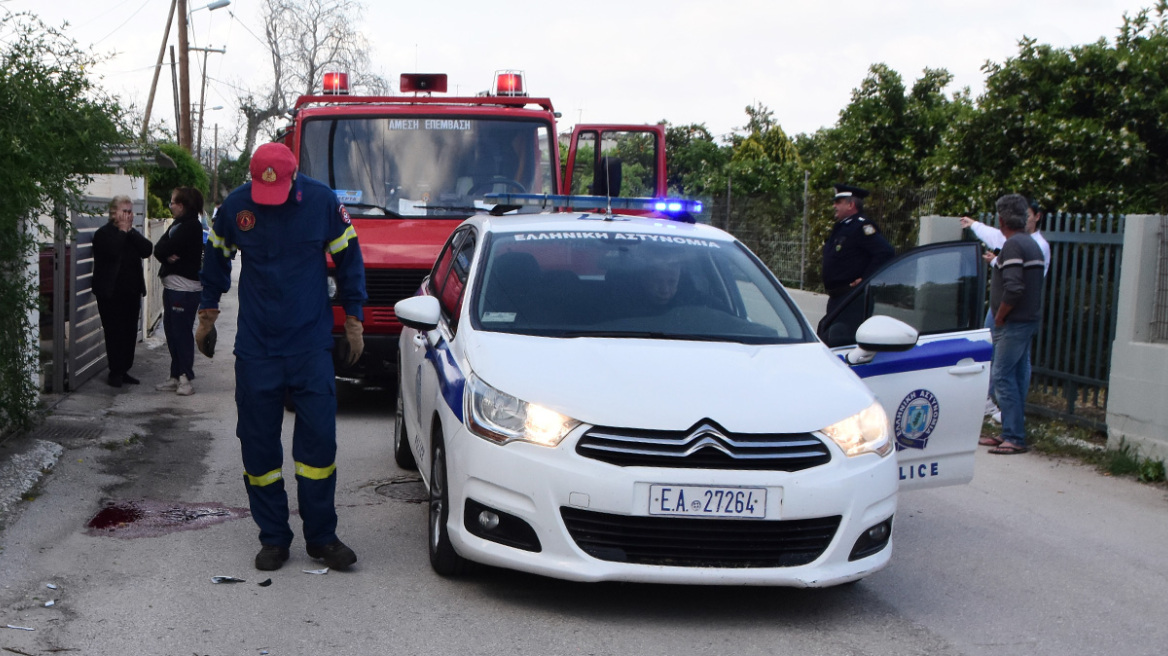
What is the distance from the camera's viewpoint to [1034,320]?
362 inches

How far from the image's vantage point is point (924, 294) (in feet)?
21.4

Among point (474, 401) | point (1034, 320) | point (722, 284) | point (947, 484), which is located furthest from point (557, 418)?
point (1034, 320)

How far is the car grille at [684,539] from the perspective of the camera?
4.85m

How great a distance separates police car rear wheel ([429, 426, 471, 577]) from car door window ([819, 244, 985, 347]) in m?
2.12

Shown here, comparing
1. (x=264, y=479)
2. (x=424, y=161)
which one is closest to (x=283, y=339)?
(x=264, y=479)

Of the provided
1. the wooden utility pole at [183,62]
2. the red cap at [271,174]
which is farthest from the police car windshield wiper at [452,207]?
the wooden utility pole at [183,62]

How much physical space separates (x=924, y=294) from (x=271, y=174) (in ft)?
10.7

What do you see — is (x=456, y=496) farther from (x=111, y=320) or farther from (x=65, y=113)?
(x=111, y=320)

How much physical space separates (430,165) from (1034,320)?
15.9 ft

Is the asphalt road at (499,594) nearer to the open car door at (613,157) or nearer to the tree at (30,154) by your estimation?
the tree at (30,154)

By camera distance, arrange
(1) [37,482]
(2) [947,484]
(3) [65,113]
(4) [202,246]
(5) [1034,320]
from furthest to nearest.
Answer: (4) [202,246], (5) [1034,320], (3) [65,113], (1) [37,482], (2) [947,484]

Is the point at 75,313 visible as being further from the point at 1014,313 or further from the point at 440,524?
the point at 1014,313

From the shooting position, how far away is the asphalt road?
4785 mm

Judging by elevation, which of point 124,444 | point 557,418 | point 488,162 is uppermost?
point 488,162
